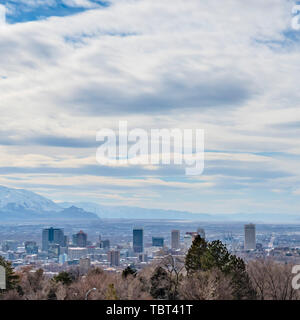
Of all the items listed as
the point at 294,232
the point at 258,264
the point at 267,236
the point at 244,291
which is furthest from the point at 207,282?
the point at 294,232

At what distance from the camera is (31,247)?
428 ft

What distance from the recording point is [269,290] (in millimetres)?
34875

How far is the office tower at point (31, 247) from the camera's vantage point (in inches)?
5054

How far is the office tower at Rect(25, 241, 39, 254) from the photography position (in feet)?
421

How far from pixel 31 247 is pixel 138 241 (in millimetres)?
29821

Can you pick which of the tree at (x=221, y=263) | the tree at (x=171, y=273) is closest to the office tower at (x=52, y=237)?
the tree at (x=171, y=273)

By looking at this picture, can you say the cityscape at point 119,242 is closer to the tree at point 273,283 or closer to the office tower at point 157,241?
the office tower at point 157,241

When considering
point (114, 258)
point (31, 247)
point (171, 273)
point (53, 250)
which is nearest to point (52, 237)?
point (53, 250)

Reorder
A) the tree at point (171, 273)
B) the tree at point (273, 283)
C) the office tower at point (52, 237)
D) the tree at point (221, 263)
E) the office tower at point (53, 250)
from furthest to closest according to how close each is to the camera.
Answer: the office tower at point (52, 237) → the office tower at point (53, 250) → the tree at point (171, 273) → the tree at point (221, 263) → the tree at point (273, 283)

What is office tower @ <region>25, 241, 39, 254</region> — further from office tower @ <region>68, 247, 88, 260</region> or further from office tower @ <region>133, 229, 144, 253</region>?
office tower @ <region>133, 229, 144, 253</region>

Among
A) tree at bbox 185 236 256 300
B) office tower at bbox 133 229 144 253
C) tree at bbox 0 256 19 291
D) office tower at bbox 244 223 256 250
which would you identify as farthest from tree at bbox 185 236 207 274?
office tower at bbox 133 229 144 253

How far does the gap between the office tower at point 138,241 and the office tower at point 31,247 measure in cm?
2783

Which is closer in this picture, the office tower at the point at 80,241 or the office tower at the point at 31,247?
the office tower at the point at 31,247

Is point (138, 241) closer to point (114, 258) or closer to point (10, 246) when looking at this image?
point (114, 258)
